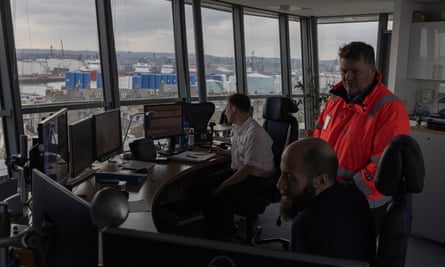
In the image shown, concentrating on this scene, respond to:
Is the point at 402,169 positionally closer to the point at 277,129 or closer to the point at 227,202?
the point at 227,202

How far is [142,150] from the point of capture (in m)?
3.66

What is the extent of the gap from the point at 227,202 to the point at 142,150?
85 cm

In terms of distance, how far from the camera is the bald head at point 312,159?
5.19ft

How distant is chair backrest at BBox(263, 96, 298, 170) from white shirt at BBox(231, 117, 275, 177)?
49 centimetres

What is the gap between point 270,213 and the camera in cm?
468

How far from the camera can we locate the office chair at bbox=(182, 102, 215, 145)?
444 centimetres

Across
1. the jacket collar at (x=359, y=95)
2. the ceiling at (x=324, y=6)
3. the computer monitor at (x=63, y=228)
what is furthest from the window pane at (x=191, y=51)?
the computer monitor at (x=63, y=228)

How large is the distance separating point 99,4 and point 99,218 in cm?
493

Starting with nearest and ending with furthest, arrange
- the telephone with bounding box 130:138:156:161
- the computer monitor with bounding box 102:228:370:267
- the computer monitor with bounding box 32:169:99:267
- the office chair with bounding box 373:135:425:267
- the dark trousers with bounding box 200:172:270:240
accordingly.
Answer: the computer monitor with bounding box 102:228:370:267 < the computer monitor with bounding box 32:169:99:267 < the office chair with bounding box 373:135:425:267 < the dark trousers with bounding box 200:172:270:240 < the telephone with bounding box 130:138:156:161

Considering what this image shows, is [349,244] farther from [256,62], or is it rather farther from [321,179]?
[256,62]

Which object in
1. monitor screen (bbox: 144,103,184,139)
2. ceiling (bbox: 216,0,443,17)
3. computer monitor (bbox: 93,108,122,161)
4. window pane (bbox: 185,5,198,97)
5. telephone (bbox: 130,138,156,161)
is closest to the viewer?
computer monitor (bbox: 93,108,122,161)

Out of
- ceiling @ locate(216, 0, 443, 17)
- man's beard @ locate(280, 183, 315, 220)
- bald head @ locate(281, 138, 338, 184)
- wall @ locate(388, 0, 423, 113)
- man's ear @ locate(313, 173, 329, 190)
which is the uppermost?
ceiling @ locate(216, 0, 443, 17)

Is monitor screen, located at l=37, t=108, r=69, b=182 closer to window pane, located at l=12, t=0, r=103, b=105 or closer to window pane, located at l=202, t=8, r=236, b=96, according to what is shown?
window pane, located at l=12, t=0, r=103, b=105

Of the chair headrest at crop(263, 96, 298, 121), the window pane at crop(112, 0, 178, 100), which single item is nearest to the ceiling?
the window pane at crop(112, 0, 178, 100)
